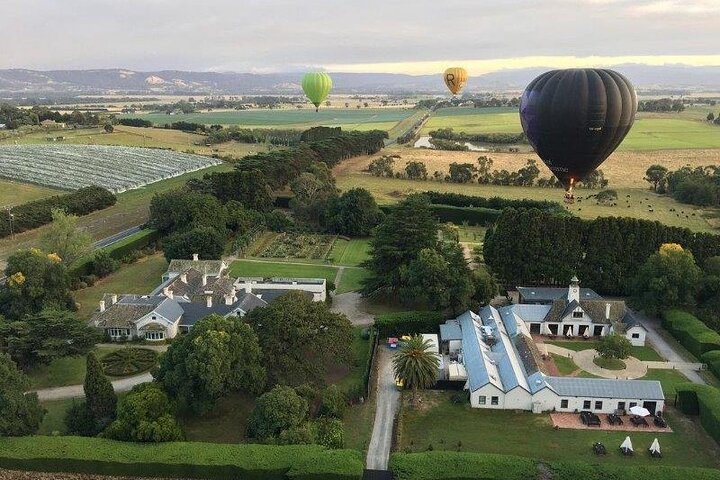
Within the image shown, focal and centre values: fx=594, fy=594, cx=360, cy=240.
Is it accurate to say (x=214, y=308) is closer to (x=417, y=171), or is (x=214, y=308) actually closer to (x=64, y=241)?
(x=64, y=241)

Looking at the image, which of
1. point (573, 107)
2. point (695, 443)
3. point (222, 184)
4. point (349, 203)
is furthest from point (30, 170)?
point (695, 443)

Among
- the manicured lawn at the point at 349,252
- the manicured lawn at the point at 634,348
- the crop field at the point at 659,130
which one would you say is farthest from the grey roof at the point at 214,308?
the crop field at the point at 659,130

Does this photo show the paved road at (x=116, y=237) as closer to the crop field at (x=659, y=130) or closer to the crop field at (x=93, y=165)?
the crop field at (x=93, y=165)

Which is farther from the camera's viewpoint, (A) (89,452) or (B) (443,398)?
(B) (443,398)

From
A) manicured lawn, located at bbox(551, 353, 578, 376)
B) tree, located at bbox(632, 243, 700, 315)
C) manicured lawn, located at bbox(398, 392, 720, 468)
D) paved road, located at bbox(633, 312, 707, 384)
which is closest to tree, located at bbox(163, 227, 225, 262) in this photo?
manicured lawn, located at bbox(398, 392, 720, 468)

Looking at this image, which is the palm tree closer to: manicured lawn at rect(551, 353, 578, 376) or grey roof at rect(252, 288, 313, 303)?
manicured lawn at rect(551, 353, 578, 376)

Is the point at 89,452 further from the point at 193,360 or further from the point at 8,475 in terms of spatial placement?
the point at 193,360

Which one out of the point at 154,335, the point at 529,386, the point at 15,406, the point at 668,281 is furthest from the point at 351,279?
the point at 15,406
